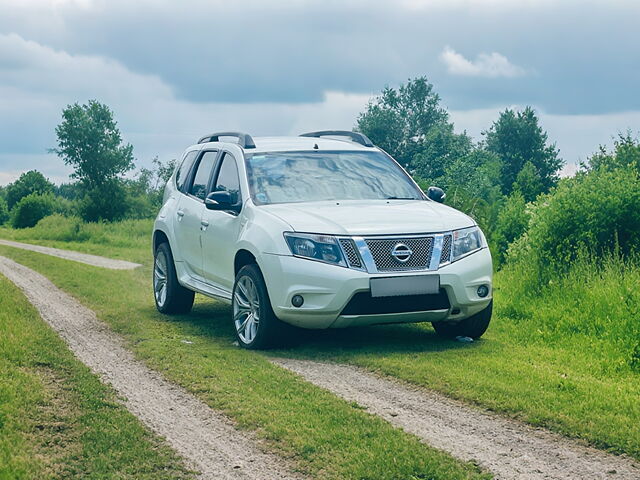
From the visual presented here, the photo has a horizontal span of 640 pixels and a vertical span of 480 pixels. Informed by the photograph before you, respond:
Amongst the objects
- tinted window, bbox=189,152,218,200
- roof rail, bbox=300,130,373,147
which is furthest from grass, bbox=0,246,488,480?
roof rail, bbox=300,130,373,147

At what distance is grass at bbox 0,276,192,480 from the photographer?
5.32 meters

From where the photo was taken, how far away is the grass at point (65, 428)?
532 centimetres

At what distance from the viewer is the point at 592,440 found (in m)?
5.79

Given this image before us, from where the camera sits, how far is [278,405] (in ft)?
21.8

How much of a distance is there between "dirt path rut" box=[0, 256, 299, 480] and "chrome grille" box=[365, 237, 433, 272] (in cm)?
217

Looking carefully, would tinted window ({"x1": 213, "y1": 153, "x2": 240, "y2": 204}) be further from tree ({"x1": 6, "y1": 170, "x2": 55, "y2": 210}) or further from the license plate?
tree ({"x1": 6, "y1": 170, "x2": 55, "y2": 210})

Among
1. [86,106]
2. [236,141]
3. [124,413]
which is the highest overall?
[86,106]

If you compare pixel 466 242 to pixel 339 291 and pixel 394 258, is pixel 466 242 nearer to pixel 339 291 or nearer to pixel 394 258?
pixel 394 258

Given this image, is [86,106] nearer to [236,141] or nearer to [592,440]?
[236,141]

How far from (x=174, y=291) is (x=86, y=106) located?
6488cm

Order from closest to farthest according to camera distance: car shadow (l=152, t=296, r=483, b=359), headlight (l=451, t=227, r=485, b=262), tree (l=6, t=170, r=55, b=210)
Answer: headlight (l=451, t=227, r=485, b=262)
car shadow (l=152, t=296, r=483, b=359)
tree (l=6, t=170, r=55, b=210)

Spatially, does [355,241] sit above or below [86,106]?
below

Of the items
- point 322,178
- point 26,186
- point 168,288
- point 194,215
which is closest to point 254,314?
point 322,178

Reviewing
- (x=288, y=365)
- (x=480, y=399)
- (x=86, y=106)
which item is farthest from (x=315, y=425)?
(x=86, y=106)
